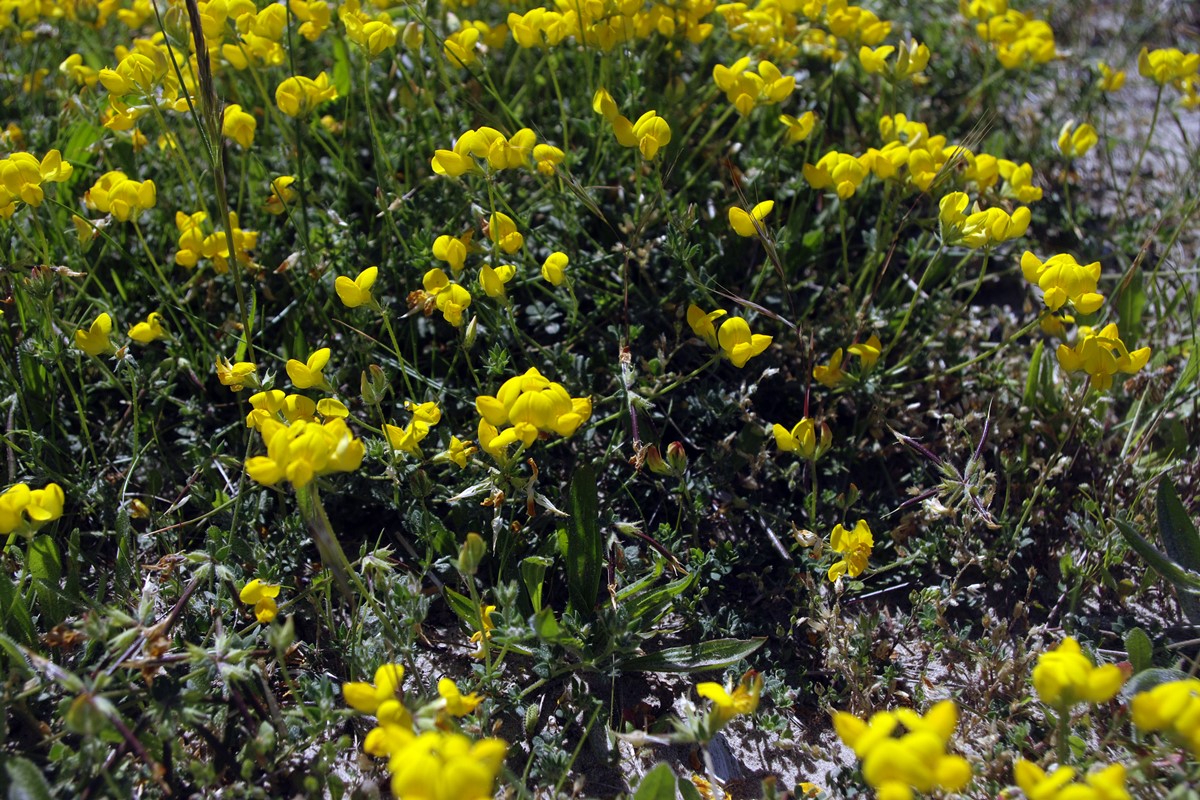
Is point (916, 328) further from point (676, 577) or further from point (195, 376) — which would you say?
point (195, 376)

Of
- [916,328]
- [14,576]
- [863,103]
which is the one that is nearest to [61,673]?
[14,576]

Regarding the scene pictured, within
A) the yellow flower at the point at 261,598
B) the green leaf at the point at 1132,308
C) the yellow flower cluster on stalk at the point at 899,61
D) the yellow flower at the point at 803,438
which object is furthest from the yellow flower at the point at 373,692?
the green leaf at the point at 1132,308

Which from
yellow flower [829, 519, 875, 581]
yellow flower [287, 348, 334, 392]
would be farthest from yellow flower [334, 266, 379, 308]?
yellow flower [829, 519, 875, 581]

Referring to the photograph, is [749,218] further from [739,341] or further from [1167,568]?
[1167,568]

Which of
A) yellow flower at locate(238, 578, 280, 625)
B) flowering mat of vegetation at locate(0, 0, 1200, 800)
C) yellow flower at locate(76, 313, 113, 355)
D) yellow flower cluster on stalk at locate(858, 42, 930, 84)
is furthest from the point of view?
yellow flower cluster on stalk at locate(858, 42, 930, 84)

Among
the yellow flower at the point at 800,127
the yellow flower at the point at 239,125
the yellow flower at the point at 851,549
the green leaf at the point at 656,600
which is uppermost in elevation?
the yellow flower at the point at 239,125

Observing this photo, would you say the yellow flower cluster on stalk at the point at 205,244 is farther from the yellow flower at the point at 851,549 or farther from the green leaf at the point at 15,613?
the yellow flower at the point at 851,549

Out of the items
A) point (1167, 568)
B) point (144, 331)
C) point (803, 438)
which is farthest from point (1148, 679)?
point (144, 331)

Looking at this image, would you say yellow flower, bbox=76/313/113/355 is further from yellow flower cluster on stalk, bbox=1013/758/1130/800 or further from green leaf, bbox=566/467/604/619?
yellow flower cluster on stalk, bbox=1013/758/1130/800
